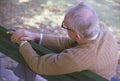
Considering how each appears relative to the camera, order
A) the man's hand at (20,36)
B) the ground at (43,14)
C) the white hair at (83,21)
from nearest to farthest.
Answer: the white hair at (83,21), the man's hand at (20,36), the ground at (43,14)

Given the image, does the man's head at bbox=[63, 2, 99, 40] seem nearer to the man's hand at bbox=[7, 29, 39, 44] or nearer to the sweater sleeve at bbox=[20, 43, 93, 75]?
the sweater sleeve at bbox=[20, 43, 93, 75]

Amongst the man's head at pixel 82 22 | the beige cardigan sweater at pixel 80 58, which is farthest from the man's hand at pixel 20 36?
the man's head at pixel 82 22

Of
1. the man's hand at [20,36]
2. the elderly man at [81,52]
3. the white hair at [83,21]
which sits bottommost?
the man's hand at [20,36]

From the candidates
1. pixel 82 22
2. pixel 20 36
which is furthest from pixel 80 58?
pixel 20 36

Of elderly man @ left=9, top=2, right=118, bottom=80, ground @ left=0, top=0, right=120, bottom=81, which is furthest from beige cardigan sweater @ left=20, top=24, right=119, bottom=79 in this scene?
ground @ left=0, top=0, right=120, bottom=81

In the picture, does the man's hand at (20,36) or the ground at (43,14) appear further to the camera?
the ground at (43,14)

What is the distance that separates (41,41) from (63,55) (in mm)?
563

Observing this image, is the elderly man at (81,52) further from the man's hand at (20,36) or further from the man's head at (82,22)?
the man's hand at (20,36)

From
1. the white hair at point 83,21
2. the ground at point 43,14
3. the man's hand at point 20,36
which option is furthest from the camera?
the ground at point 43,14

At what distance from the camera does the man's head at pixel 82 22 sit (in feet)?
7.02

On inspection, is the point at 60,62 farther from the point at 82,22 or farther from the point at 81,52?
the point at 82,22

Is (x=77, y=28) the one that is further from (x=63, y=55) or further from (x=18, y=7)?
(x=18, y=7)

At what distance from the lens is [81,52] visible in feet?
7.12

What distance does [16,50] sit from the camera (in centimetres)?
266
